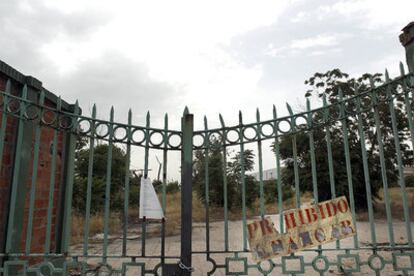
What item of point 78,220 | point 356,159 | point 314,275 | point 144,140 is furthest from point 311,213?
point 356,159

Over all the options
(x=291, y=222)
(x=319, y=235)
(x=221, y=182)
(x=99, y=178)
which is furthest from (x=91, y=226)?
(x=319, y=235)

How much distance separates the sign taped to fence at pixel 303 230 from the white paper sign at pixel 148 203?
86 centimetres

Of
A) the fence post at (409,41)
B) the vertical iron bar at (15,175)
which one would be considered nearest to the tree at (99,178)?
the vertical iron bar at (15,175)

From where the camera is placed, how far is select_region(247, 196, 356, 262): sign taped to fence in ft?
9.30

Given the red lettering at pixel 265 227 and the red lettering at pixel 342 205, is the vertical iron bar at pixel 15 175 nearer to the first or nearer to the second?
the red lettering at pixel 265 227

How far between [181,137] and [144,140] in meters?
0.35

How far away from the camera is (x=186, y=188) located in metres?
2.91

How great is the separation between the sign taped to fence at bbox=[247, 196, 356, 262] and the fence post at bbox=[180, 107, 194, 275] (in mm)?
571

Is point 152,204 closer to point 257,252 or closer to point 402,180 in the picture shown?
point 257,252

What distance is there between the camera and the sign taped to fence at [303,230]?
2836 mm

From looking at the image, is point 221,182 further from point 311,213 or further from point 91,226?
point 311,213

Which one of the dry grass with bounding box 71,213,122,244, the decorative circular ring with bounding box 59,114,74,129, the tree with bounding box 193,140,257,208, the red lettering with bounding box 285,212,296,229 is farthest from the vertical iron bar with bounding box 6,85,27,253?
the tree with bounding box 193,140,257,208

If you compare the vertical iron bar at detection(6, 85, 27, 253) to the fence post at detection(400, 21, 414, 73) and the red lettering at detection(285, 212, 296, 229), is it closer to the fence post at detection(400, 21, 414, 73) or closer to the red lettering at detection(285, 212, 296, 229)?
the red lettering at detection(285, 212, 296, 229)

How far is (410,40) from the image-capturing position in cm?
314
